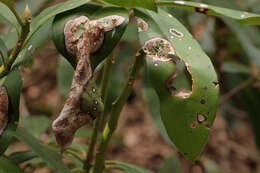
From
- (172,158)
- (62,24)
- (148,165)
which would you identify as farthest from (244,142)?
(62,24)

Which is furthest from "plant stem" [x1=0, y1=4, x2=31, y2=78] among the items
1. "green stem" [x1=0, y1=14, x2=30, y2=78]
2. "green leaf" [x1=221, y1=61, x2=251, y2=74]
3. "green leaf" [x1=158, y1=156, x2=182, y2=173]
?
"green leaf" [x1=221, y1=61, x2=251, y2=74]

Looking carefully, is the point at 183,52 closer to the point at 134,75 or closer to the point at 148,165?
the point at 134,75

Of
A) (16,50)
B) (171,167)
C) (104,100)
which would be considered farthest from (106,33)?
(171,167)

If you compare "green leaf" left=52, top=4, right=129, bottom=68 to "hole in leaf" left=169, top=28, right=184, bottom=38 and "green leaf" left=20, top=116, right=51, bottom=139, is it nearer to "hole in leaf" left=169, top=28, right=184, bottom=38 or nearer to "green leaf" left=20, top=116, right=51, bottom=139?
"hole in leaf" left=169, top=28, right=184, bottom=38

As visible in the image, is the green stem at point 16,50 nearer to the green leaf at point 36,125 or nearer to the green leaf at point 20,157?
the green leaf at point 20,157

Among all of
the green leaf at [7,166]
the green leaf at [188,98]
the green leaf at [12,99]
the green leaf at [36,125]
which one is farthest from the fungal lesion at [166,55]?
the green leaf at [36,125]

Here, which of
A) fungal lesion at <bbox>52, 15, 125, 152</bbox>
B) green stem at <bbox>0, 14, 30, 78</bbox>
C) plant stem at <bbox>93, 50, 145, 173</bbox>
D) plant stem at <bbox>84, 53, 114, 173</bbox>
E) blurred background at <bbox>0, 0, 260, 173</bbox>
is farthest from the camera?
blurred background at <bbox>0, 0, 260, 173</bbox>
